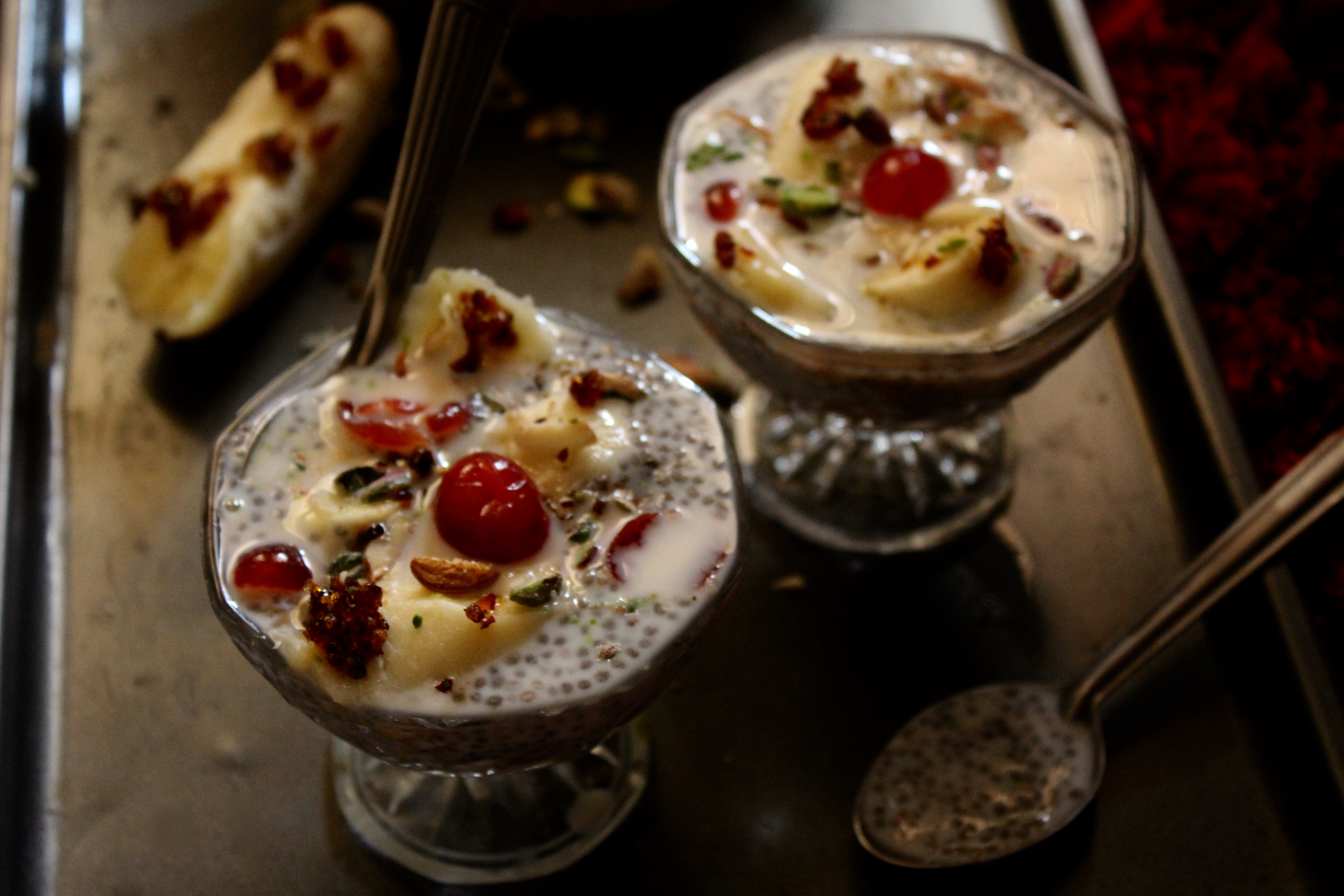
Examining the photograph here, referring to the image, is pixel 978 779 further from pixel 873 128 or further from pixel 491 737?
pixel 873 128

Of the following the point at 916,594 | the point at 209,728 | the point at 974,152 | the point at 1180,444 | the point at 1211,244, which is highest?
the point at 974,152

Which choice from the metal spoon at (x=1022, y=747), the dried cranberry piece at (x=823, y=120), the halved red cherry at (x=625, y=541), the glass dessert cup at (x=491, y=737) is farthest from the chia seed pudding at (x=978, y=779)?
the dried cranberry piece at (x=823, y=120)

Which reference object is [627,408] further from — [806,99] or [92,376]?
[92,376]

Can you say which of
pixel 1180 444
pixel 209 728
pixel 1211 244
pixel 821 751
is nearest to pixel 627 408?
pixel 821 751

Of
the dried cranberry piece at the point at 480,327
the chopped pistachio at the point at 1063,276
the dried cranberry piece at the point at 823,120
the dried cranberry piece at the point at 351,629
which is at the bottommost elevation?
the dried cranberry piece at the point at 351,629

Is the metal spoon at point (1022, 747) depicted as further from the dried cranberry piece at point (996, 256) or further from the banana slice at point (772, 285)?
the banana slice at point (772, 285)

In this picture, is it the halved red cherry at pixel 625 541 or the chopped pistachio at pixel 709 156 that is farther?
the chopped pistachio at pixel 709 156
